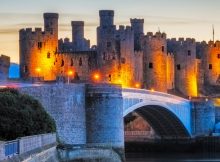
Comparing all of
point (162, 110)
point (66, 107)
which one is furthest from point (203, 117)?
point (66, 107)

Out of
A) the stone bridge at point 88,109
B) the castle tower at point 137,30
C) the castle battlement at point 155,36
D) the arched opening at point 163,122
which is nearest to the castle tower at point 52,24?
the castle tower at point 137,30

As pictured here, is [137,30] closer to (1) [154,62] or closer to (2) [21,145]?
(1) [154,62]

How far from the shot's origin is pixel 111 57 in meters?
64.1

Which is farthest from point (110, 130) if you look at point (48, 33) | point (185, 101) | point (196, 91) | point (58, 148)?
point (196, 91)

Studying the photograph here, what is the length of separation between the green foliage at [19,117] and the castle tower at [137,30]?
40.7m

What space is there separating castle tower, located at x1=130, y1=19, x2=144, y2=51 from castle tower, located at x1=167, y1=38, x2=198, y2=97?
11.9 feet

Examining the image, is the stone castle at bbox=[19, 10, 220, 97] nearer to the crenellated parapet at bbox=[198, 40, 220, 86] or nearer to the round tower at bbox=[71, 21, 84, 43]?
the round tower at bbox=[71, 21, 84, 43]

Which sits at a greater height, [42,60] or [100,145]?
[42,60]

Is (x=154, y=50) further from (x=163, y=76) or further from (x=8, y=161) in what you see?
(x=8, y=161)

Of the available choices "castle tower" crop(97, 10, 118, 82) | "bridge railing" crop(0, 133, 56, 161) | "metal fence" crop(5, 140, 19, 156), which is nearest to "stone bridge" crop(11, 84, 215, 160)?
"bridge railing" crop(0, 133, 56, 161)

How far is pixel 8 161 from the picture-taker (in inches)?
684

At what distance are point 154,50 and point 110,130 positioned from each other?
31.9 metres

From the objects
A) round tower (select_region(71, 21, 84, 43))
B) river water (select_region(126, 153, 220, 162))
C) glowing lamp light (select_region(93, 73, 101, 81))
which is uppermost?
round tower (select_region(71, 21, 84, 43))

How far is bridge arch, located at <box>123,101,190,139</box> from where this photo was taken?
179 ft
